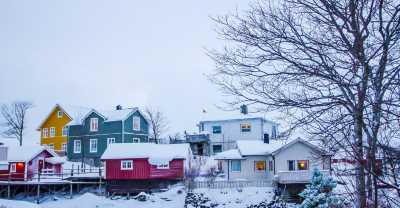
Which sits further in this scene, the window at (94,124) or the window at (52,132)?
the window at (52,132)

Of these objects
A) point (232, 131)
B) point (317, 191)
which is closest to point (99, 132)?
point (232, 131)

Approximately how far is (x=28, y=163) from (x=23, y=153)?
50.8 inches

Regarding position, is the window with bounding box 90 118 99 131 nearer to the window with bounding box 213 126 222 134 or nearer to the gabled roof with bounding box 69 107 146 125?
the gabled roof with bounding box 69 107 146 125

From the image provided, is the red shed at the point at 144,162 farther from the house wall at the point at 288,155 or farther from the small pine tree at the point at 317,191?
the small pine tree at the point at 317,191

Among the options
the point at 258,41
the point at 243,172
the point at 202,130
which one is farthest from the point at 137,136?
the point at 258,41

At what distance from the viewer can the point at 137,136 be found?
47.6m

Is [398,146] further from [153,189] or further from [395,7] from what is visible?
[153,189]

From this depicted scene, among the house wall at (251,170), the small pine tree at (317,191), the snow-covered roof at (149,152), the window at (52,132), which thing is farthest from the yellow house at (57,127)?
the small pine tree at (317,191)

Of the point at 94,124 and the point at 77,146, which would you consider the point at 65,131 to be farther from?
the point at 94,124

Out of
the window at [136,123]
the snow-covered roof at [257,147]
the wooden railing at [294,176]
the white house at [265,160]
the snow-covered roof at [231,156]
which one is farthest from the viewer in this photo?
the window at [136,123]

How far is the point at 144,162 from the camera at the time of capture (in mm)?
36094

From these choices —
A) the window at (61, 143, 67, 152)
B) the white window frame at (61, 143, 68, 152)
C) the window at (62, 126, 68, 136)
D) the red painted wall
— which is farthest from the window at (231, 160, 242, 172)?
the window at (61, 143, 67, 152)

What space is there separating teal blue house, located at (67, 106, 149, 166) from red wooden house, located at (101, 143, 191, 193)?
8163mm

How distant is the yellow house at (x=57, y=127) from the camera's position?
51188 millimetres
